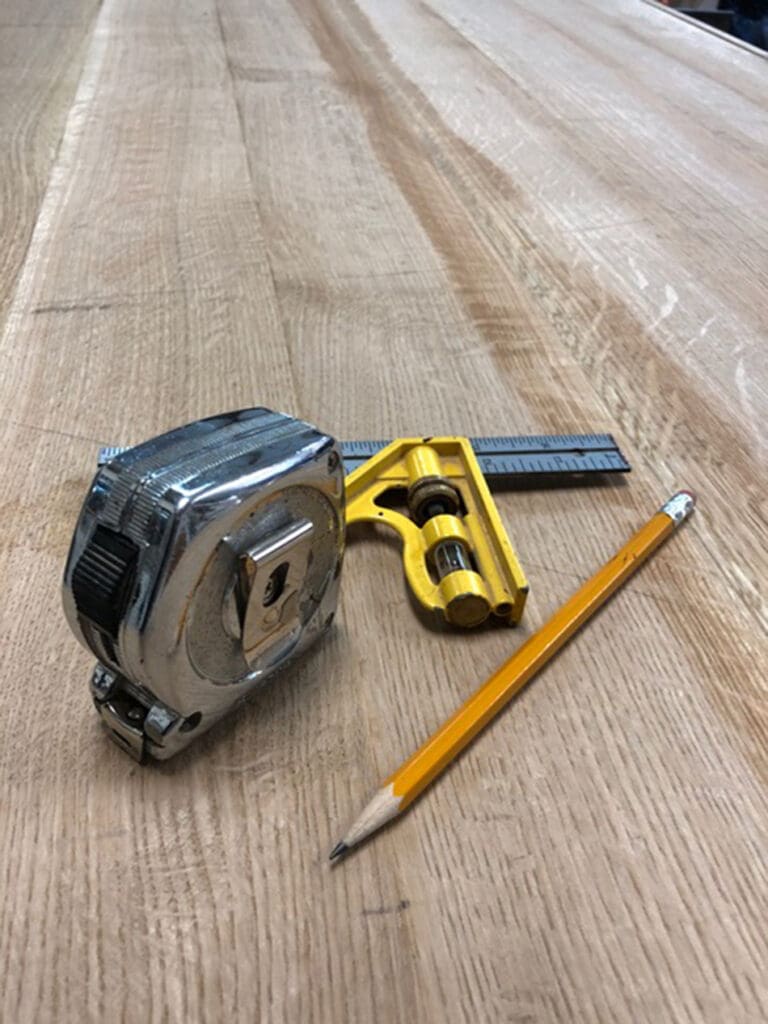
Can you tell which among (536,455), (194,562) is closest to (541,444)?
(536,455)

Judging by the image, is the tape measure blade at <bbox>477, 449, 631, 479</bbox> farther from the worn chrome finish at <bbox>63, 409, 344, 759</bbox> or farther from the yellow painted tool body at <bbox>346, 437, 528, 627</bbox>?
the worn chrome finish at <bbox>63, 409, 344, 759</bbox>

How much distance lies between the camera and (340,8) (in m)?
1.89

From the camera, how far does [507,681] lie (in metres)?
0.52

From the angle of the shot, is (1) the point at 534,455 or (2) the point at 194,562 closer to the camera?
(2) the point at 194,562

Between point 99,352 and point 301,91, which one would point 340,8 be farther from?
point 99,352

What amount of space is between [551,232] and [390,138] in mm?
353

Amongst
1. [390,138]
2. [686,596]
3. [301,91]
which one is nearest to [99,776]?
[686,596]

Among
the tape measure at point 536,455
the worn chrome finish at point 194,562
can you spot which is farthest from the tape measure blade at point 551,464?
the worn chrome finish at point 194,562

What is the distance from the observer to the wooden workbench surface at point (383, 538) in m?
0.42

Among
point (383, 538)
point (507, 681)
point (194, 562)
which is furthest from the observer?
point (383, 538)

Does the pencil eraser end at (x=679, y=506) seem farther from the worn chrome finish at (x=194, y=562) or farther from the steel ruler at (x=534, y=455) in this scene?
the worn chrome finish at (x=194, y=562)

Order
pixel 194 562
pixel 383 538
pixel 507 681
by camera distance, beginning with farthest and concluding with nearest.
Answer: pixel 383 538 < pixel 507 681 < pixel 194 562

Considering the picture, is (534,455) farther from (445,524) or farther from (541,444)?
(445,524)

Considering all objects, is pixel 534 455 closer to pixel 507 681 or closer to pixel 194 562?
pixel 507 681
